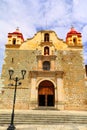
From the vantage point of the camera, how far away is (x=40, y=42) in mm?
20641

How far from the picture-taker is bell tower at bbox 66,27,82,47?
20.7 m

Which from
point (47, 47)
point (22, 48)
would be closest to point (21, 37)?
point (22, 48)

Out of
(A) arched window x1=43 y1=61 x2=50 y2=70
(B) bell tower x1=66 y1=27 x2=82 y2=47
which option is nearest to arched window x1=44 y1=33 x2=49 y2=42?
(B) bell tower x1=66 y1=27 x2=82 y2=47

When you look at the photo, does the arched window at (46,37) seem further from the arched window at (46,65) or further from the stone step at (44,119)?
the stone step at (44,119)

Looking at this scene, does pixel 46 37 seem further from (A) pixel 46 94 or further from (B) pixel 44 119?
(B) pixel 44 119

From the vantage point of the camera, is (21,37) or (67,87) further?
Result: (21,37)

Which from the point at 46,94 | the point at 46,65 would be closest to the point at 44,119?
the point at 46,94

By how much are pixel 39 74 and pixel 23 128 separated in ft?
31.7

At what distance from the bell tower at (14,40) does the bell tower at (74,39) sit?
6244mm

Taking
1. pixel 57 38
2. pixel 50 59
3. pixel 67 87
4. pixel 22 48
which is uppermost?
pixel 57 38

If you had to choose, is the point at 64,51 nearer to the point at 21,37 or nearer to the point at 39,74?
the point at 39,74

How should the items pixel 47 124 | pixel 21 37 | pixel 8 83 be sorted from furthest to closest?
pixel 21 37, pixel 8 83, pixel 47 124

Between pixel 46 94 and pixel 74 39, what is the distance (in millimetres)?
8083

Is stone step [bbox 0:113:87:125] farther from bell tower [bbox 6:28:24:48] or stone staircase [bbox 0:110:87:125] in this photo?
bell tower [bbox 6:28:24:48]
